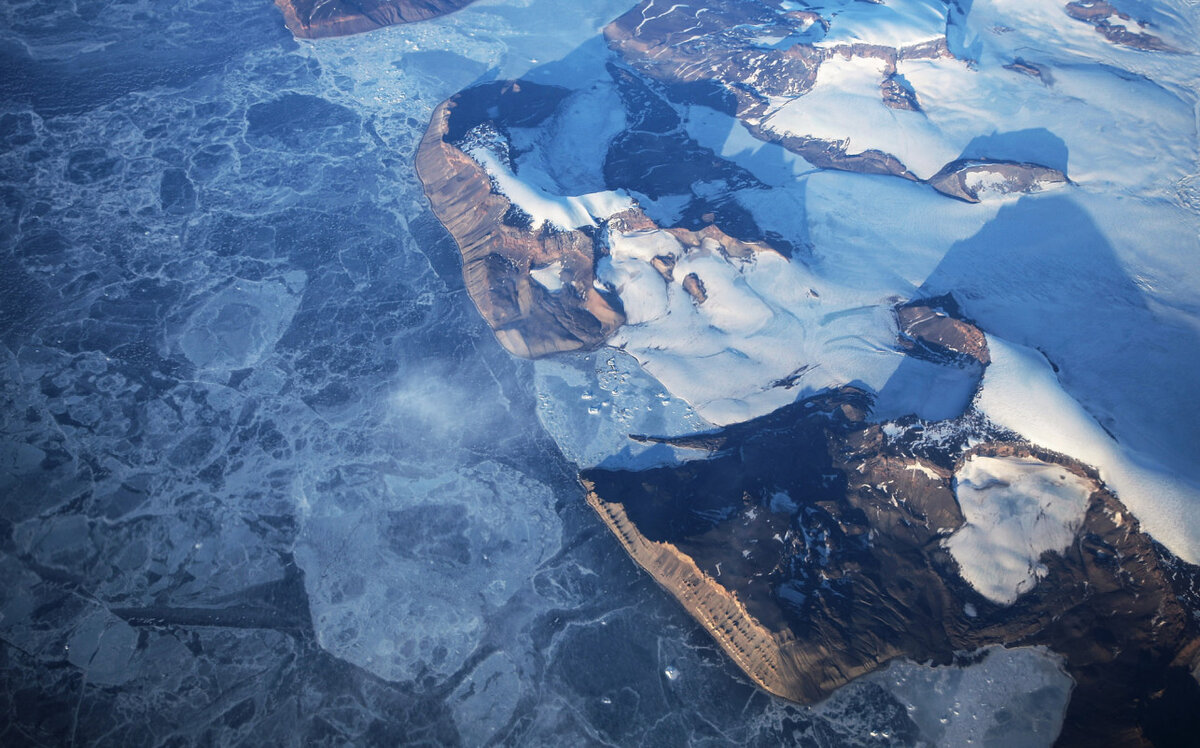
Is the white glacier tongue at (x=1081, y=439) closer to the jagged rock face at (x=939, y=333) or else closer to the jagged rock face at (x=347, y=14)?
the jagged rock face at (x=939, y=333)

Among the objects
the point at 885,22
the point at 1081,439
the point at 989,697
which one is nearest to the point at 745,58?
the point at 885,22

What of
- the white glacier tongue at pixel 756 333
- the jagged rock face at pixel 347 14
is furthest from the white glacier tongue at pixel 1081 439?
the jagged rock face at pixel 347 14

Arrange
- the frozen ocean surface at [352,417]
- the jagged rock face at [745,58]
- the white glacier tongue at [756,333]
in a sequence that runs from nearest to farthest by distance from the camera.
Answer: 1. the frozen ocean surface at [352,417]
2. the white glacier tongue at [756,333]
3. the jagged rock face at [745,58]

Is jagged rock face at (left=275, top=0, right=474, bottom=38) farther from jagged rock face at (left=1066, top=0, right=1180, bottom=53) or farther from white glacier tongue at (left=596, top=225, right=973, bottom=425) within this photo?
jagged rock face at (left=1066, top=0, right=1180, bottom=53)

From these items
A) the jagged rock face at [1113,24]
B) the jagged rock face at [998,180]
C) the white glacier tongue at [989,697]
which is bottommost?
the white glacier tongue at [989,697]

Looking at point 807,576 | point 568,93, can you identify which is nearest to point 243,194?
point 568,93

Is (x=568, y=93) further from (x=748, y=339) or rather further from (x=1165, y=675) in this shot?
(x=1165, y=675)

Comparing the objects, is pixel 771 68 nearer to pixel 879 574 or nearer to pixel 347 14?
pixel 347 14
